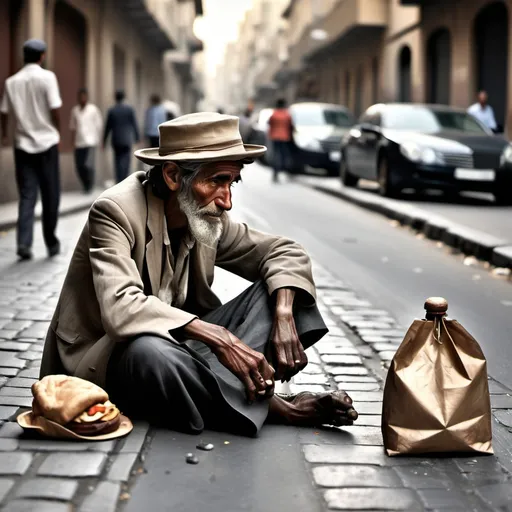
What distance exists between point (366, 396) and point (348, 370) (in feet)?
1.63

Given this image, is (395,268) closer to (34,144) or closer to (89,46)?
(34,144)

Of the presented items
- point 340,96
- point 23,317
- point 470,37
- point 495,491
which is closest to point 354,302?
point 23,317

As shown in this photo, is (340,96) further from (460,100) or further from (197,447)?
(197,447)

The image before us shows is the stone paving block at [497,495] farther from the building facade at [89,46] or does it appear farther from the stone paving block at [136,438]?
the building facade at [89,46]

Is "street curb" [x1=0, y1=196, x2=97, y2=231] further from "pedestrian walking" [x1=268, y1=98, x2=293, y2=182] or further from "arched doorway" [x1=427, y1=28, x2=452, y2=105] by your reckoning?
"arched doorway" [x1=427, y1=28, x2=452, y2=105]

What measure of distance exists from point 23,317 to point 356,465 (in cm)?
327

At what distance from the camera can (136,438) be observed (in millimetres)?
3562

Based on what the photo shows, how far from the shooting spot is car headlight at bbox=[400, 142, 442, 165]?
45.8 ft

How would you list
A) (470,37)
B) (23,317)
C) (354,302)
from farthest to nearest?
(470,37) → (354,302) → (23,317)

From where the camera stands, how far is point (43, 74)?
9133mm

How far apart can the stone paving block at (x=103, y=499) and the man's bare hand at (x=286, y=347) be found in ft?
3.10

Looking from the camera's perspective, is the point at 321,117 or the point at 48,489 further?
the point at 321,117

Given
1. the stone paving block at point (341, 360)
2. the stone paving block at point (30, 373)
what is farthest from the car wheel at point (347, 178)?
the stone paving block at point (30, 373)

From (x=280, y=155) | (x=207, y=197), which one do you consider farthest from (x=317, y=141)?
(x=207, y=197)
